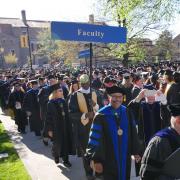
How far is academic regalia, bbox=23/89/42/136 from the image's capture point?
1109 centimetres

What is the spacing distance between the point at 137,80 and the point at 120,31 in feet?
12.2

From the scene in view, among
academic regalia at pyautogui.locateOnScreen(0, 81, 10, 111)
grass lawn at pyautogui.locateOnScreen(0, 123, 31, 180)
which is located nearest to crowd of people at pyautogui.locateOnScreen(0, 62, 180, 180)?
grass lawn at pyautogui.locateOnScreen(0, 123, 31, 180)

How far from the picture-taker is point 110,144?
482cm

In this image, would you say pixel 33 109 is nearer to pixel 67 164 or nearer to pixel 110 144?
pixel 67 164

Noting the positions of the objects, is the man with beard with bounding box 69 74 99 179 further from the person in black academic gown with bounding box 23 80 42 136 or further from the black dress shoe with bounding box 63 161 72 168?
the person in black academic gown with bounding box 23 80 42 136

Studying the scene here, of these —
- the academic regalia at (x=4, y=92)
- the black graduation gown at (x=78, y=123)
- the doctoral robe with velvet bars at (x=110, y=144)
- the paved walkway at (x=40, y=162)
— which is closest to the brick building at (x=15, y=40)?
the academic regalia at (x=4, y=92)

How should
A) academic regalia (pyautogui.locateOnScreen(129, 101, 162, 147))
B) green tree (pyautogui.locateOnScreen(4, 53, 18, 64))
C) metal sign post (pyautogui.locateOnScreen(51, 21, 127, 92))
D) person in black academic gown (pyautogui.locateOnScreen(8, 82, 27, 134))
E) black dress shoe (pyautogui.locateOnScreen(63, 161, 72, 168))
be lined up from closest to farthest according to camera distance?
metal sign post (pyautogui.locateOnScreen(51, 21, 127, 92)) < academic regalia (pyautogui.locateOnScreen(129, 101, 162, 147)) < black dress shoe (pyautogui.locateOnScreen(63, 161, 72, 168)) < person in black academic gown (pyautogui.locateOnScreen(8, 82, 27, 134)) < green tree (pyautogui.locateOnScreen(4, 53, 18, 64))

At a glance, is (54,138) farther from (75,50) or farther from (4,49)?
(4,49)

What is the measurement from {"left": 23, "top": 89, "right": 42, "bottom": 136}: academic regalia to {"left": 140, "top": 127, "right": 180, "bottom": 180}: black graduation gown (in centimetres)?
809

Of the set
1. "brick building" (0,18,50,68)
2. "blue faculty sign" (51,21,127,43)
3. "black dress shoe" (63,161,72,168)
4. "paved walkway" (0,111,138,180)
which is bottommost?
"paved walkway" (0,111,138,180)

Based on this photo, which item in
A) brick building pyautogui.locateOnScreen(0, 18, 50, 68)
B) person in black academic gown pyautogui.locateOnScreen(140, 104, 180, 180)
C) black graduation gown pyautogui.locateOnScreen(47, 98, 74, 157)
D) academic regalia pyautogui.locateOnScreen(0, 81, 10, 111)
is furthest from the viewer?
brick building pyautogui.locateOnScreen(0, 18, 50, 68)

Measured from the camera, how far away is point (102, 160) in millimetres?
4758

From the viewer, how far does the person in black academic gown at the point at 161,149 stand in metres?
3.27

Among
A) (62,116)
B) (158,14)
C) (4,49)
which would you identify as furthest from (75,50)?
(4,49)
